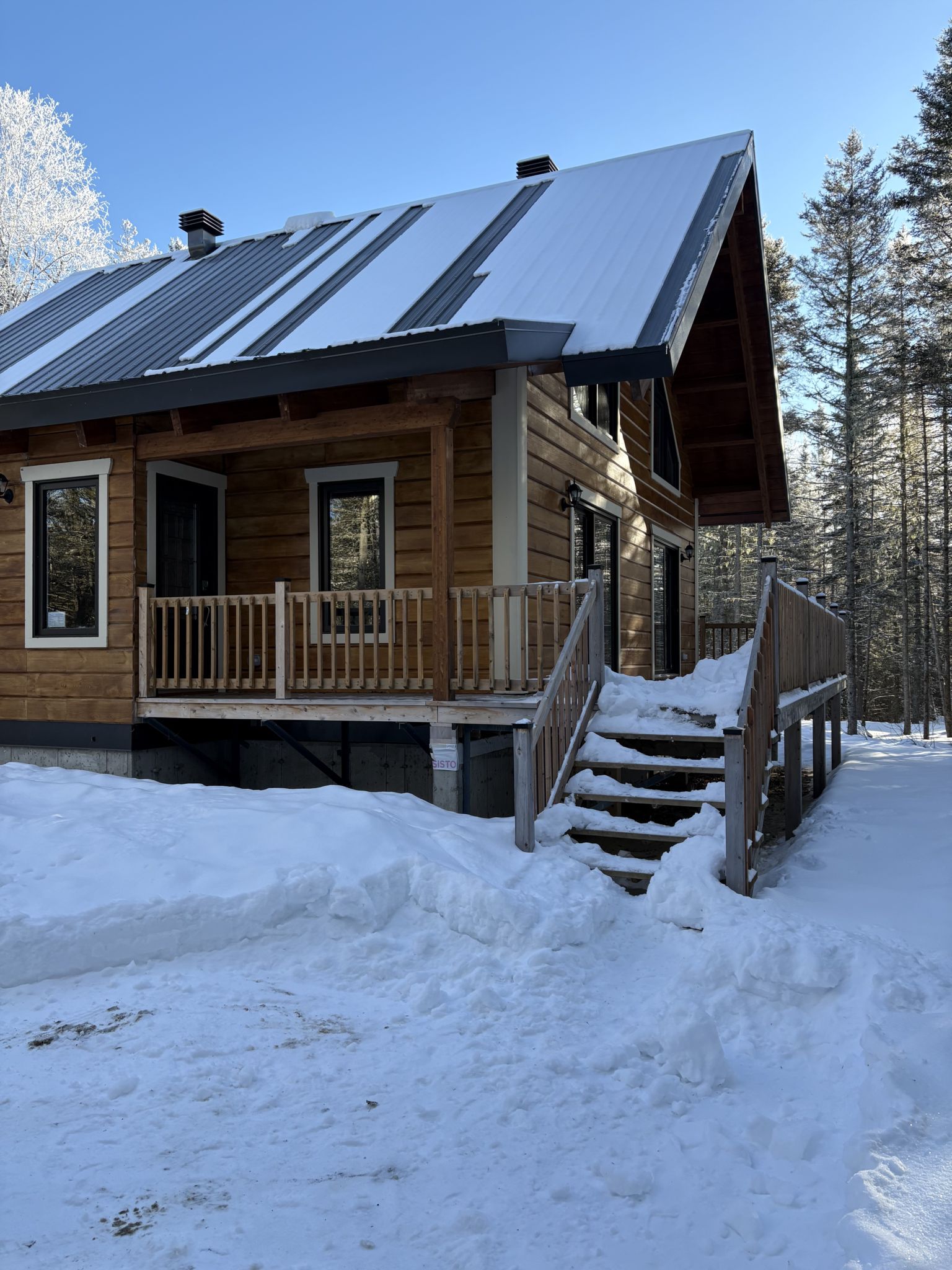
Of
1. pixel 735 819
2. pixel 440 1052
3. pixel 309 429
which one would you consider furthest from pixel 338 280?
pixel 440 1052

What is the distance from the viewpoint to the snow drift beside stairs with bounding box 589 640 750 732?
304 inches

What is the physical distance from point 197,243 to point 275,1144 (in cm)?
1301

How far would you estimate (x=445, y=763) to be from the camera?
782 centimetres

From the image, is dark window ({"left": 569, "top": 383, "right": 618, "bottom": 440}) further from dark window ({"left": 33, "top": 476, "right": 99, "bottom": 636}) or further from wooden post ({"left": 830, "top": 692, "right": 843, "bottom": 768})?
wooden post ({"left": 830, "top": 692, "right": 843, "bottom": 768})

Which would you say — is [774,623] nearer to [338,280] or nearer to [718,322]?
[338,280]

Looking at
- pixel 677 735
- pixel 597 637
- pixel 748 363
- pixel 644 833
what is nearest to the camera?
pixel 644 833

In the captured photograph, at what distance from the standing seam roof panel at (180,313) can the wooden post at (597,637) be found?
14.6 ft

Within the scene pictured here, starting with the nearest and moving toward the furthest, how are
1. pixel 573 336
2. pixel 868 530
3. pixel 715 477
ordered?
pixel 573 336 < pixel 715 477 < pixel 868 530

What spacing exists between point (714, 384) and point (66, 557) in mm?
9268

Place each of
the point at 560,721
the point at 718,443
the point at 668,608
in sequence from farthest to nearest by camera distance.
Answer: the point at 718,443, the point at 668,608, the point at 560,721

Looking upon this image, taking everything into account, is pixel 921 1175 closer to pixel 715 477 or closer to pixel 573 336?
pixel 573 336

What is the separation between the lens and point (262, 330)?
9.03 m

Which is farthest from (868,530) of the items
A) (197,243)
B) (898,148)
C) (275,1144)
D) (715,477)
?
(275,1144)

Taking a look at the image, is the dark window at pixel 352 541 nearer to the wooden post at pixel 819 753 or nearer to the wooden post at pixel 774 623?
the wooden post at pixel 774 623
